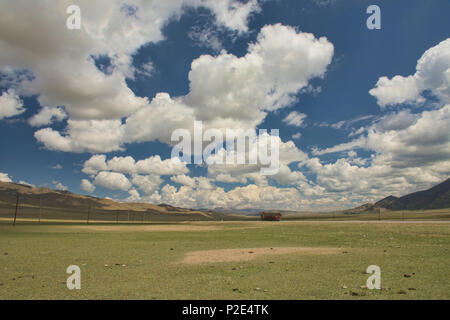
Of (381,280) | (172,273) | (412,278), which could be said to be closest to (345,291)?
(381,280)

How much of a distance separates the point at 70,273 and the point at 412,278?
46.7 feet

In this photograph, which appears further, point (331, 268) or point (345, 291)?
point (331, 268)

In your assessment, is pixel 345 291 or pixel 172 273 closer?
pixel 345 291

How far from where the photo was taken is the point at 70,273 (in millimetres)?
13164

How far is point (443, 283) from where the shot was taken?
10.4 meters

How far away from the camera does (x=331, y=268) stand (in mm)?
13836
